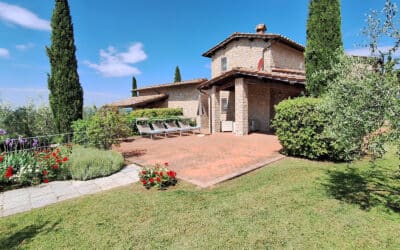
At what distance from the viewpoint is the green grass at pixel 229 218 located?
3.10 metres

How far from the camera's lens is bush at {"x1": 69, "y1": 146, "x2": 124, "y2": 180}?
6.07 m

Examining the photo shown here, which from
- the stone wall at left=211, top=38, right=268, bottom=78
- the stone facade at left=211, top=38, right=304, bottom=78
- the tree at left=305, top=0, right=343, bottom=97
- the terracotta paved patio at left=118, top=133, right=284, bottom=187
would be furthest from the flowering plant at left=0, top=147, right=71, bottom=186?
the stone wall at left=211, top=38, right=268, bottom=78

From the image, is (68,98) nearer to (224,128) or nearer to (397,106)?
(224,128)

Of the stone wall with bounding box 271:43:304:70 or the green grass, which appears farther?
the stone wall with bounding box 271:43:304:70

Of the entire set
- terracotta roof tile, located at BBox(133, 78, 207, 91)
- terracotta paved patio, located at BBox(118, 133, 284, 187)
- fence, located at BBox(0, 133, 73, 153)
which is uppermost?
terracotta roof tile, located at BBox(133, 78, 207, 91)

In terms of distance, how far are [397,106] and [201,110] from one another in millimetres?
14299

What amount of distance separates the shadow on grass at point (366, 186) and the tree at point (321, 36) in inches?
164

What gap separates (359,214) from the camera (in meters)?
3.75

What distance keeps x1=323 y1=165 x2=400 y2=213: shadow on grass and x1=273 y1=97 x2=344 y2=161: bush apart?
938mm

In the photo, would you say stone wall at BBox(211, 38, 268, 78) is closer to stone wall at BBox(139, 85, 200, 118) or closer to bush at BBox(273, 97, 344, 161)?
stone wall at BBox(139, 85, 200, 118)

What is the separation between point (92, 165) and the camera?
6.33 metres

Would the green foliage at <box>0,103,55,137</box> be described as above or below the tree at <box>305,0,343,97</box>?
below

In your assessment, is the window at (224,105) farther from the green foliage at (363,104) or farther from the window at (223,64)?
the green foliage at (363,104)

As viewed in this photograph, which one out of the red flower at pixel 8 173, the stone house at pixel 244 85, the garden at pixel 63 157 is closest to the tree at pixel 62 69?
the garden at pixel 63 157
